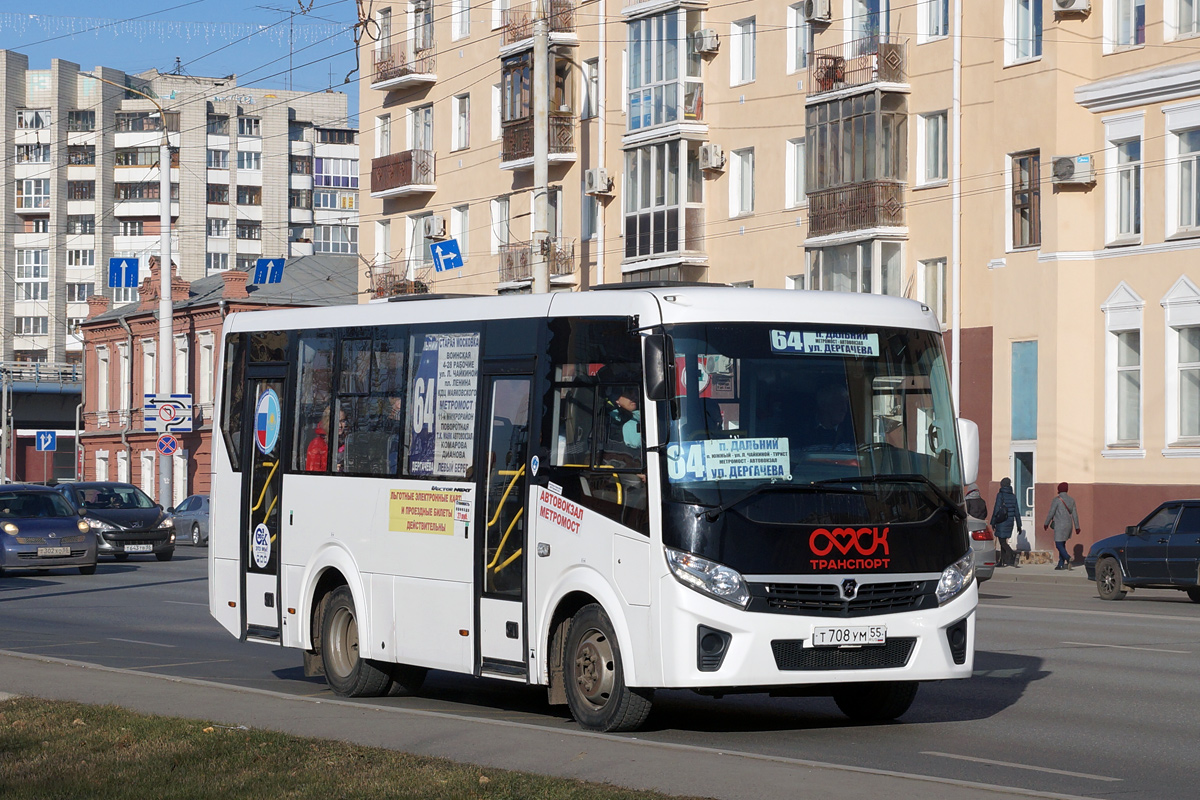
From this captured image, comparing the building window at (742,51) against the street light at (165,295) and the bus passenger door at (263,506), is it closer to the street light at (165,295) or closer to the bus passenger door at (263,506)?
the street light at (165,295)

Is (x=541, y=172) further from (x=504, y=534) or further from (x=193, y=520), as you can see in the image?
(x=504, y=534)

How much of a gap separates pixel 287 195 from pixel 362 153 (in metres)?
72.1

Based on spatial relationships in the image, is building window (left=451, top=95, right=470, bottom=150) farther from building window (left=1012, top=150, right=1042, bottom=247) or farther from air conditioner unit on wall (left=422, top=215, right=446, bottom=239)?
building window (left=1012, top=150, right=1042, bottom=247)

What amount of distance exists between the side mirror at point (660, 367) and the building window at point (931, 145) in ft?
97.1

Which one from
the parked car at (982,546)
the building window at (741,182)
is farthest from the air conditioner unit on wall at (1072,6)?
the parked car at (982,546)

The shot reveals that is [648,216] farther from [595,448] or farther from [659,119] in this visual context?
[595,448]

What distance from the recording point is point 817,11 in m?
41.0

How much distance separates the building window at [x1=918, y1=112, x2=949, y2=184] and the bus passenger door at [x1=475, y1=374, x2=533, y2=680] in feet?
93.8

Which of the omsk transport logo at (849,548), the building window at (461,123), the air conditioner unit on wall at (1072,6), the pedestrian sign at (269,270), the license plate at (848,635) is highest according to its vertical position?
the building window at (461,123)

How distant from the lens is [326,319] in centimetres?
1430

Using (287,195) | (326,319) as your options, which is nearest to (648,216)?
(326,319)

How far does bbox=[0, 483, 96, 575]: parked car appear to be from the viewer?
3020 centimetres

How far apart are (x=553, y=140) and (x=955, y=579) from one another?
39.1 m

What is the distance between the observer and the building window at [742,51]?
44812 millimetres
